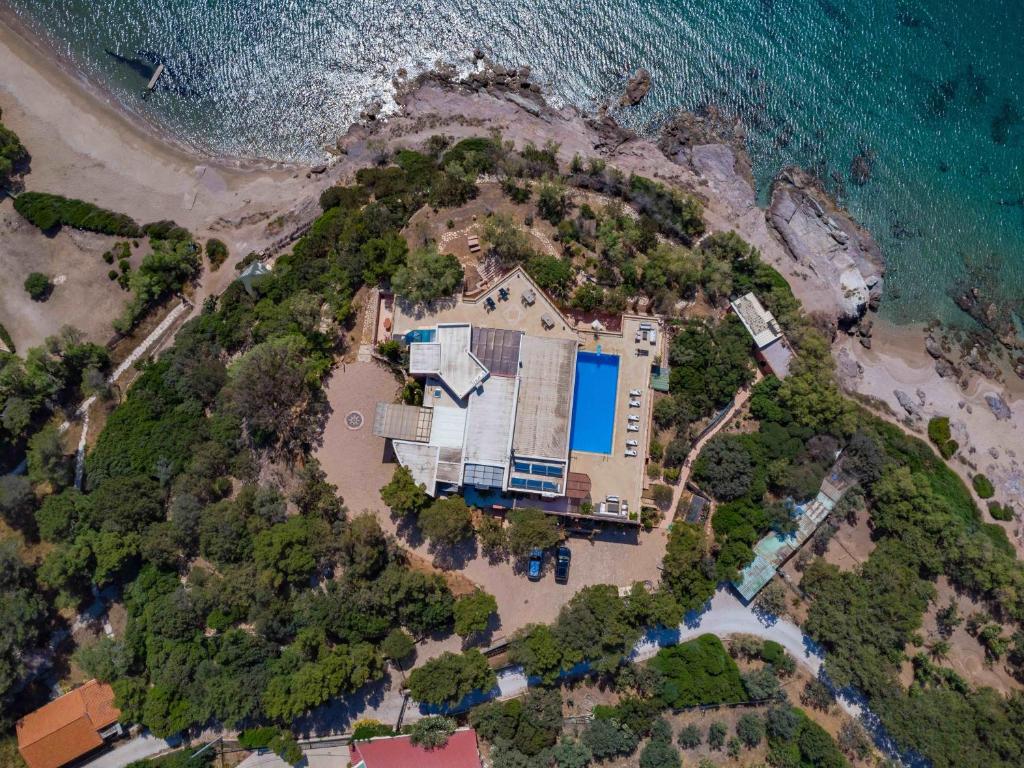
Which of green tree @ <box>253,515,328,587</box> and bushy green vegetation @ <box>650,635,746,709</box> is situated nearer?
green tree @ <box>253,515,328,587</box>

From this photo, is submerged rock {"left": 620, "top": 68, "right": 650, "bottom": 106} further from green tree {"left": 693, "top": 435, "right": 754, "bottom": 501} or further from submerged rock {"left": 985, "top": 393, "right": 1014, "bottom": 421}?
submerged rock {"left": 985, "top": 393, "right": 1014, "bottom": 421}

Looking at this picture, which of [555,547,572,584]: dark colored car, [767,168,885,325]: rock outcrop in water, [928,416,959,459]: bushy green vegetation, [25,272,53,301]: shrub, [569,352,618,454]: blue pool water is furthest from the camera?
[767,168,885,325]: rock outcrop in water

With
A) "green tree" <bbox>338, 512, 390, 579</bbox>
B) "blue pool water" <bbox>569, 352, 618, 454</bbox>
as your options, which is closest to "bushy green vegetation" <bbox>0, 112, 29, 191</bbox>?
"green tree" <bbox>338, 512, 390, 579</bbox>

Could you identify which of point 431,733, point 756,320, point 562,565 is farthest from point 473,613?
point 756,320

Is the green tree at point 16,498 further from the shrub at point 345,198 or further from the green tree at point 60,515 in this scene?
the shrub at point 345,198

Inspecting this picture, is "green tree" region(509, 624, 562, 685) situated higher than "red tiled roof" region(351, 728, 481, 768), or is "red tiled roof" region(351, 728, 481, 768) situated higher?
"green tree" region(509, 624, 562, 685)

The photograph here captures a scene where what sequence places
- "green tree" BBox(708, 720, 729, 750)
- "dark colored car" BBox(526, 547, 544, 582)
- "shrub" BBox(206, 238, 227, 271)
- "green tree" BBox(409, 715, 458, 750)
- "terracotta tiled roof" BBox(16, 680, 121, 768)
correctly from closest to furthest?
1. "terracotta tiled roof" BBox(16, 680, 121, 768)
2. "green tree" BBox(409, 715, 458, 750)
3. "green tree" BBox(708, 720, 729, 750)
4. "dark colored car" BBox(526, 547, 544, 582)
5. "shrub" BBox(206, 238, 227, 271)

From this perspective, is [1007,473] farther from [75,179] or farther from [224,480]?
[75,179]
